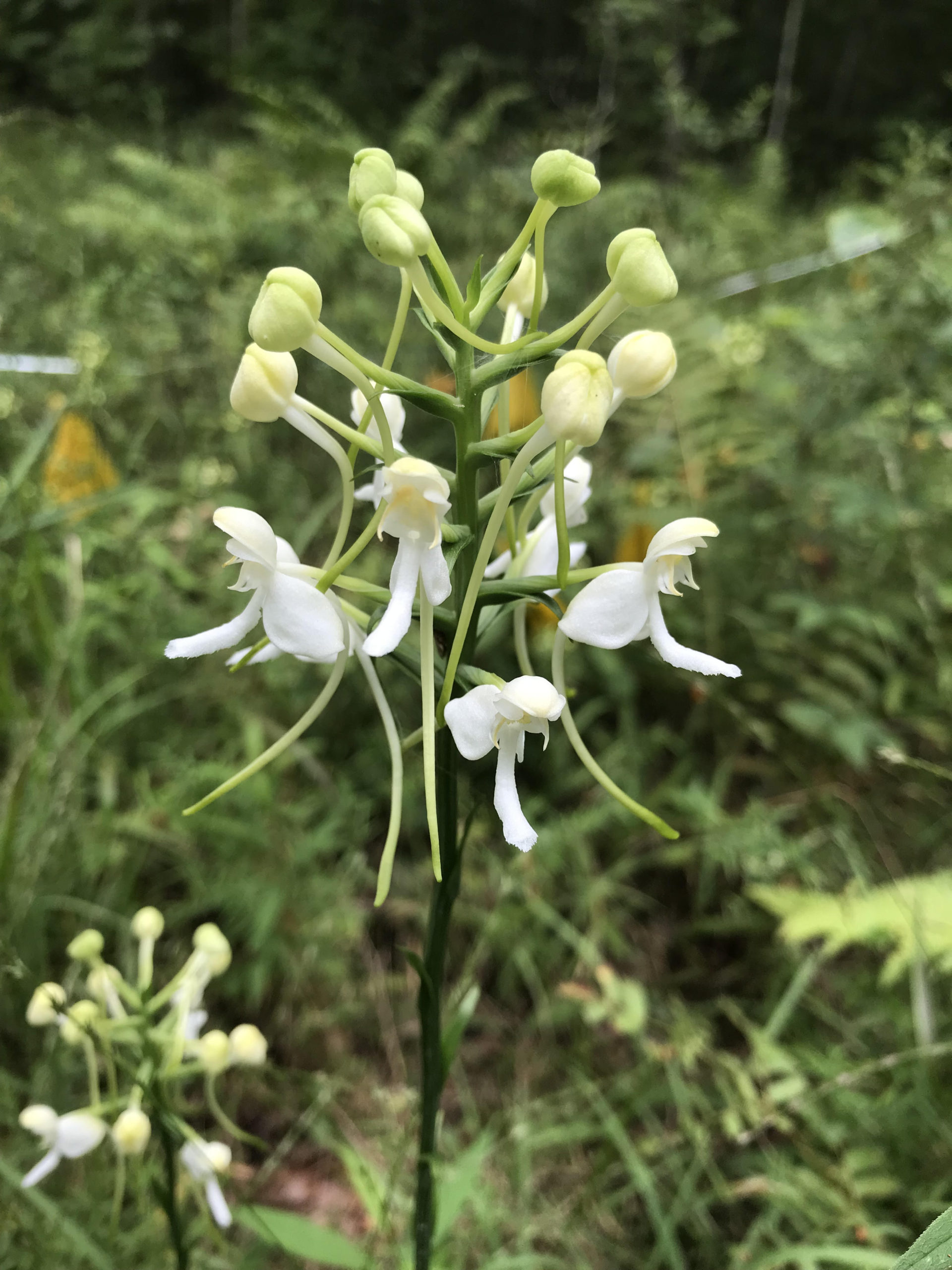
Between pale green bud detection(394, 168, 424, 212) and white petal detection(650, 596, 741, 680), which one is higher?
pale green bud detection(394, 168, 424, 212)

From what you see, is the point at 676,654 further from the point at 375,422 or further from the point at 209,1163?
the point at 209,1163

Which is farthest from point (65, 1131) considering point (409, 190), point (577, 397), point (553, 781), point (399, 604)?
point (553, 781)

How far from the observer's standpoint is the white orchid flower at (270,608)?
2.40 feet

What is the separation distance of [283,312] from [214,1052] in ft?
3.14

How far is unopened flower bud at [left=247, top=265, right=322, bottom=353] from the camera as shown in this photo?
701 mm

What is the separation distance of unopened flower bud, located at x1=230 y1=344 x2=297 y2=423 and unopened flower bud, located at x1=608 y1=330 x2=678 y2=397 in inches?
11.9

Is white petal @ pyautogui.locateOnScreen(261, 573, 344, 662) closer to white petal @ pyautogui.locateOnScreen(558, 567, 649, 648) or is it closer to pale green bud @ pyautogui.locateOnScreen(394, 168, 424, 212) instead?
white petal @ pyautogui.locateOnScreen(558, 567, 649, 648)

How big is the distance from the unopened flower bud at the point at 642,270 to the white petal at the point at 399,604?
298 millimetres

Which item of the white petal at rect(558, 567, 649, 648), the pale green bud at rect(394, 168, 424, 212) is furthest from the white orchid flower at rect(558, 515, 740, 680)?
the pale green bud at rect(394, 168, 424, 212)

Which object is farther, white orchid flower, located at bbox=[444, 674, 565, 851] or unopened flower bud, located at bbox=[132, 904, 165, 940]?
unopened flower bud, located at bbox=[132, 904, 165, 940]

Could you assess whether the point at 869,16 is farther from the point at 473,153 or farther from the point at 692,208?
the point at 473,153

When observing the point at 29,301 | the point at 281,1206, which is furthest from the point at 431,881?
the point at 29,301

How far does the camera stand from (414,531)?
72cm

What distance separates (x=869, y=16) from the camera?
1008 centimetres
